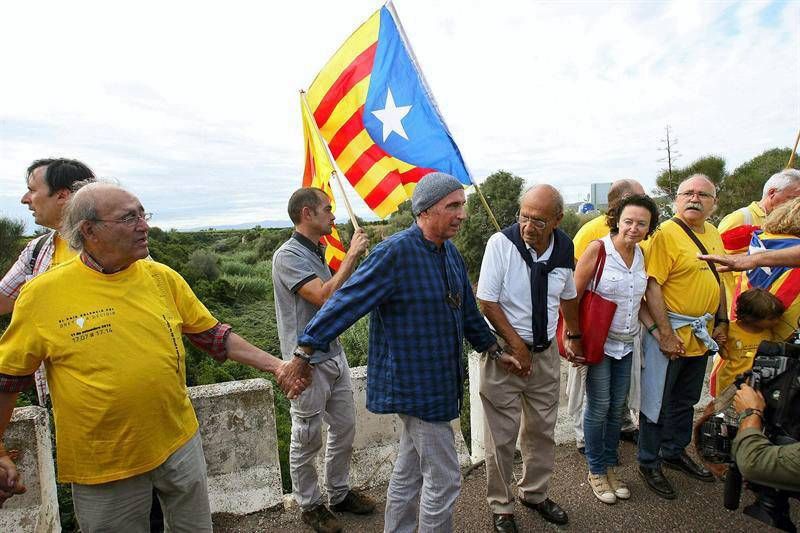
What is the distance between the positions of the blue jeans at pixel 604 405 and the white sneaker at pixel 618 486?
0.19 ft

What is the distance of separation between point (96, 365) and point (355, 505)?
1.87 m

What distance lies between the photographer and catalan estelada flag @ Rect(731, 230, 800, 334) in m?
2.88

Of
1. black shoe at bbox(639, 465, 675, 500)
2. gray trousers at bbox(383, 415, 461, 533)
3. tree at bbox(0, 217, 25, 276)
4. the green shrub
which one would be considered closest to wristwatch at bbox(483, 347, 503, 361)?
gray trousers at bbox(383, 415, 461, 533)

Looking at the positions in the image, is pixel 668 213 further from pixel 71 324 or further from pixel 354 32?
pixel 71 324

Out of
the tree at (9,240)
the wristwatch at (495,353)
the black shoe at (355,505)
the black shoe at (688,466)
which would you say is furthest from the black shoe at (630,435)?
the tree at (9,240)

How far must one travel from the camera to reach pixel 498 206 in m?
20.4

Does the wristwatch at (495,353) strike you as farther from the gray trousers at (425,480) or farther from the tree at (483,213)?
the tree at (483,213)

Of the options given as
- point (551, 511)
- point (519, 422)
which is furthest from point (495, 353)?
point (551, 511)

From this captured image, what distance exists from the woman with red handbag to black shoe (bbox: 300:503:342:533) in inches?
68.5

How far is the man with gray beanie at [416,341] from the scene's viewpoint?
217 cm

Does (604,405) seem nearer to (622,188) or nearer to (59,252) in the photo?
(622,188)

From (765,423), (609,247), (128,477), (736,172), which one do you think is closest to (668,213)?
(736,172)

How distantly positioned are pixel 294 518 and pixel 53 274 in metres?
2.03

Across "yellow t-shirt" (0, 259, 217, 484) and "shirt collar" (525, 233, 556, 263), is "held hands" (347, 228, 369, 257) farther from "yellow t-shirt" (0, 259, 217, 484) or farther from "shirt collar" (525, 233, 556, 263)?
"yellow t-shirt" (0, 259, 217, 484)
